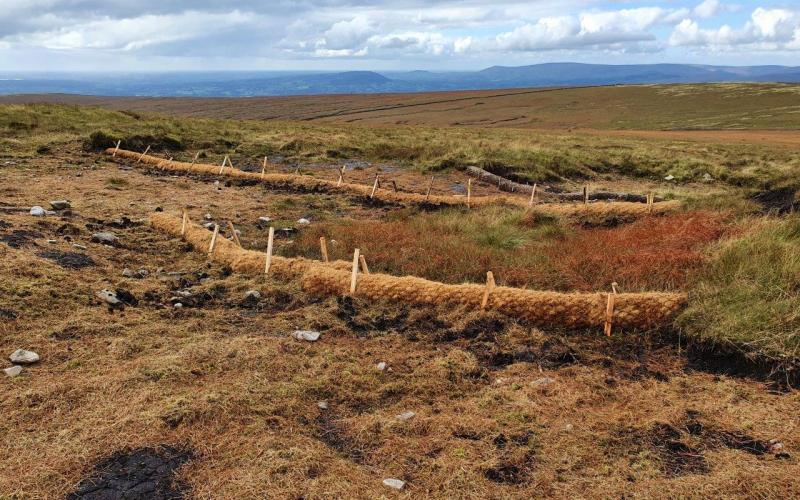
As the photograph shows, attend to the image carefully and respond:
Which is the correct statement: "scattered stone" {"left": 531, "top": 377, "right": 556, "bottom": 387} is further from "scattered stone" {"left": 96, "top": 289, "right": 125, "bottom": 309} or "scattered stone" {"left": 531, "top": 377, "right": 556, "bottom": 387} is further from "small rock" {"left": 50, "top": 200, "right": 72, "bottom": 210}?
"small rock" {"left": 50, "top": 200, "right": 72, "bottom": 210}

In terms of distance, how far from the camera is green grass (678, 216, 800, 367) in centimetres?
643

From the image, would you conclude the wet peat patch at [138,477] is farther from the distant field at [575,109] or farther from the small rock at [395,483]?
the distant field at [575,109]

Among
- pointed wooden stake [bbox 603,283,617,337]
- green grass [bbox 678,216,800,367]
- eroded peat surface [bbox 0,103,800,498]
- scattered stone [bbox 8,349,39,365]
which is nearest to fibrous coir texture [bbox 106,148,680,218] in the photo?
eroded peat surface [bbox 0,103,800,498]

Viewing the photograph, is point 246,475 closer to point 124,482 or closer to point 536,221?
point 124,482

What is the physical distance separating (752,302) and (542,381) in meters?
3.11

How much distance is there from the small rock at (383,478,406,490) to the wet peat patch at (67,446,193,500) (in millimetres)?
1533

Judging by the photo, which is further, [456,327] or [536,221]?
[536,221]

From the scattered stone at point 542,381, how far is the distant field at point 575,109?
49868 mm

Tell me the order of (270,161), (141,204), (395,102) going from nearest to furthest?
(141,204) → (270,161) → (395,102)

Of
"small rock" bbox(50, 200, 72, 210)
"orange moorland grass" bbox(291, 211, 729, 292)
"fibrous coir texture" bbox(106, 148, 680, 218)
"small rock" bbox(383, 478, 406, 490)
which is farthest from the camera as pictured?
"fibrous coir texture" bbox(106, 148, 680, 218)

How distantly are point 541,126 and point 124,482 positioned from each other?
72.5 metres

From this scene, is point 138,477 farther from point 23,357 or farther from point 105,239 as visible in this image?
point 105,239

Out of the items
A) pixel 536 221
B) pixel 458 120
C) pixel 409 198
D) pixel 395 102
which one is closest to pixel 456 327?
pixel 536 221

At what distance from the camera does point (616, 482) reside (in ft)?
14.7
